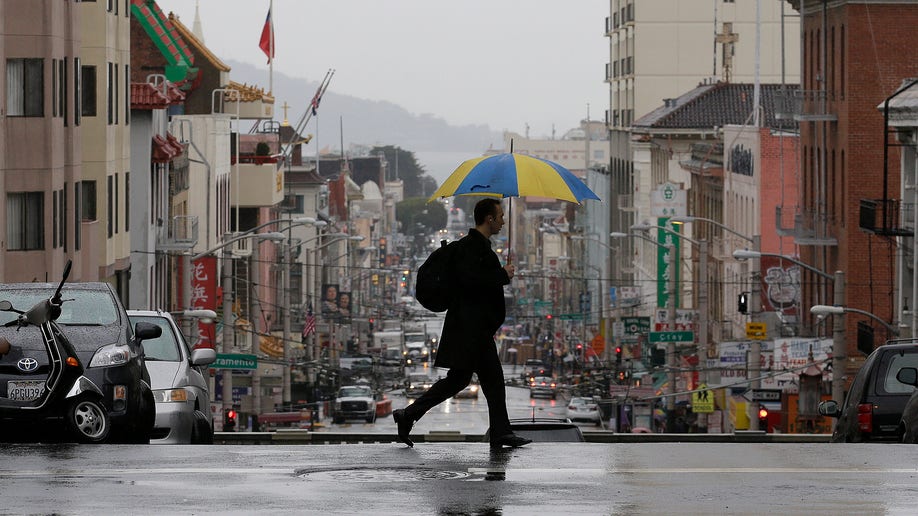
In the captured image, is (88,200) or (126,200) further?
(126,200)

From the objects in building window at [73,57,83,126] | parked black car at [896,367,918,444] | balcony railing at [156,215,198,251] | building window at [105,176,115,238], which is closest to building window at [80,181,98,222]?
building window at [105,176,115,238]

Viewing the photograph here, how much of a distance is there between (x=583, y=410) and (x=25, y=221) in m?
36.1

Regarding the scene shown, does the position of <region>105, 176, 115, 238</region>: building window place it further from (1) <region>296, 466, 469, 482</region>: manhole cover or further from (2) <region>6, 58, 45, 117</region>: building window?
(1) <region>296, 466, 469, 482</region>: manhole cover

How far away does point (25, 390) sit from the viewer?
15.1 m

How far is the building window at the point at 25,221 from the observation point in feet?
129

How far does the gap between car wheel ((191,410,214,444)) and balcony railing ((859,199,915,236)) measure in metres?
27.7

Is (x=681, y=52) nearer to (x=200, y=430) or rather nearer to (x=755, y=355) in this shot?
(x=755, y=355)

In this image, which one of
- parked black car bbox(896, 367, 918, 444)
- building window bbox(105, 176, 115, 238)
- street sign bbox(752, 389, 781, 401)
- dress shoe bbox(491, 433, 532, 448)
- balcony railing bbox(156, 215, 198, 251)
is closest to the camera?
dress shoe bbox(491, 433, 532, 448)

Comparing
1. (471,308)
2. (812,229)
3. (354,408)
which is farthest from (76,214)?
(471,308)

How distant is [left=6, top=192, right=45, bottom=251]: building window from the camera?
3922 cm

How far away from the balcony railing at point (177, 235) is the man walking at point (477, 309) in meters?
46.4

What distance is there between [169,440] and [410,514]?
25.9 feet

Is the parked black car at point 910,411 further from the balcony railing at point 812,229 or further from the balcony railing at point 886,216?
the balcony railing at point 812,229

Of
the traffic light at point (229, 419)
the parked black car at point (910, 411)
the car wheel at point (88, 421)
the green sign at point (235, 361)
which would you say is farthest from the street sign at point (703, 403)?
the car wheel at point (88, 421)
